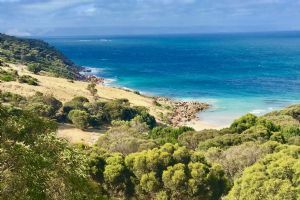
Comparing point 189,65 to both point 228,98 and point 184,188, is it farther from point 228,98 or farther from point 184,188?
point 184,188

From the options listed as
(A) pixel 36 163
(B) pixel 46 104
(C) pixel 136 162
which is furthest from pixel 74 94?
(A) pixel 36 163

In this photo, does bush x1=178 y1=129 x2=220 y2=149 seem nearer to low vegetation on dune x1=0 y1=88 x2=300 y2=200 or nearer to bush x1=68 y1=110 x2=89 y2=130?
low vegetation on dune x1=0 y1=88 x2=300 y2=200

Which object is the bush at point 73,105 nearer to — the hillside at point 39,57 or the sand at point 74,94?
the sand at point 74,94

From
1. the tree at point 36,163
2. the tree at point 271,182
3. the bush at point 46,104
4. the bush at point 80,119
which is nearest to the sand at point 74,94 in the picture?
the bush at point 80,119

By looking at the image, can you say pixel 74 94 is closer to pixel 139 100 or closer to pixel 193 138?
pixel 139 100

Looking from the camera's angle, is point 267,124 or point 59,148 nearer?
point 59,148

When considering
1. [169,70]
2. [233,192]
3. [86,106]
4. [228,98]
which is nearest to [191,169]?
[233,192]

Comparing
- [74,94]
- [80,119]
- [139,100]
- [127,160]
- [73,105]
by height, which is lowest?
[139,100]

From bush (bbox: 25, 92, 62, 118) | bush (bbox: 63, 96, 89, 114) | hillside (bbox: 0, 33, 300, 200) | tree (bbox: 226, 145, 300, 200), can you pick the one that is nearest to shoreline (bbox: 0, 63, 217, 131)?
bush (bbox: 25, 92, 62, 118)

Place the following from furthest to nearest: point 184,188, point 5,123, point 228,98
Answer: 1. point 228,98
2. point 184,188
3. point 5,123

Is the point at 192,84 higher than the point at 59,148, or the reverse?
the point at 59,148

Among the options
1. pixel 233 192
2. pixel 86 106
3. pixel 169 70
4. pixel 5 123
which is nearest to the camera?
pixel 5 123
